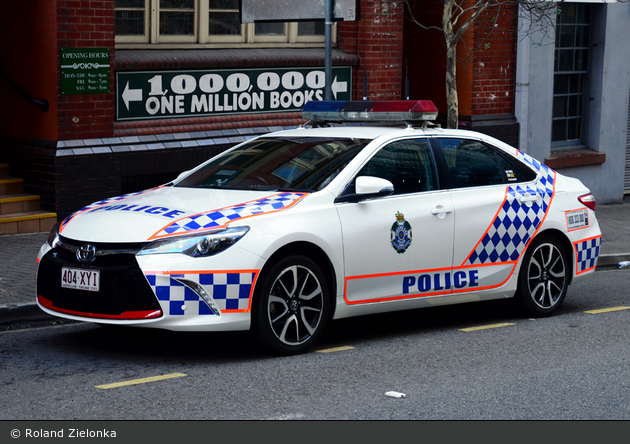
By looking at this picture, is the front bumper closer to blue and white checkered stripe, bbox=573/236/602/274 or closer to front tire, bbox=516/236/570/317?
front tire, bbox=516/236/570/317

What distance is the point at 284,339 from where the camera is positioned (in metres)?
6.72

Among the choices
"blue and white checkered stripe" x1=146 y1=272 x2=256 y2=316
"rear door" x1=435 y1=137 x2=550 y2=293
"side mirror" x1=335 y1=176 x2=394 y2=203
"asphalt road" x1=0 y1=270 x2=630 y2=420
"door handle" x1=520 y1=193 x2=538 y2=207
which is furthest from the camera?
"door handle" x1=520 y1=193 x2=538 y2=207

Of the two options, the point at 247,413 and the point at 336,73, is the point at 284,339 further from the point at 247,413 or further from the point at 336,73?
the point at 336,73

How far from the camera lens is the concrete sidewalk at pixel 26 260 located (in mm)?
7961

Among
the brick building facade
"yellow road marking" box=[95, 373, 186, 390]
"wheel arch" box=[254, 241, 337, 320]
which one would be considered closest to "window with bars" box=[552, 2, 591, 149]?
the brick building facade

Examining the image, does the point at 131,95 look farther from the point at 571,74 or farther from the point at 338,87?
the point at 571,74

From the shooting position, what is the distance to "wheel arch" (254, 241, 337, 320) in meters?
6.56

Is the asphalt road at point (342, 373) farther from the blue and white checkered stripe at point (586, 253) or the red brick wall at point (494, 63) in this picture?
the red brick wall at point (494, 63)

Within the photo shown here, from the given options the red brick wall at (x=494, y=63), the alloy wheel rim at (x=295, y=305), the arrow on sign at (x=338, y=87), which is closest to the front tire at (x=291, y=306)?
the alloy wheel rim at (x=295, y=305)

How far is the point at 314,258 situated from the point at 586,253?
2991 millimetres

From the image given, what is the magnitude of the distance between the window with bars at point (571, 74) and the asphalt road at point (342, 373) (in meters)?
9.41

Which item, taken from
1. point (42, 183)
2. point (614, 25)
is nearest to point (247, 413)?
point (42, 183)

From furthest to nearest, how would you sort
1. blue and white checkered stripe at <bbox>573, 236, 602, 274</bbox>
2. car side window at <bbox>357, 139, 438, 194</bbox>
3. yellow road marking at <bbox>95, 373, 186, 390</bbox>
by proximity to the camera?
blue and white checkered stripe at <bbox>573, 236, 602, 274</bbox> < car side window at <bbox>357, 139, 438, 194</bbox> < yellow road marking at <bbox>95, 373, 186, 390</bbox>

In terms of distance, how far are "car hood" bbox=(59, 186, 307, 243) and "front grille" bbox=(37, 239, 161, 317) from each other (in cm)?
13
